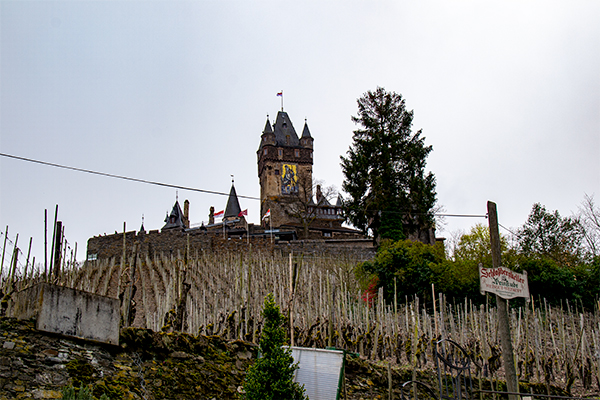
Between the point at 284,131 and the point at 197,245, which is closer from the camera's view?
the point at 197,245

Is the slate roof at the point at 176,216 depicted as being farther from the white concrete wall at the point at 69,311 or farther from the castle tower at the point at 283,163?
the white concrete wall at the point at 69,311

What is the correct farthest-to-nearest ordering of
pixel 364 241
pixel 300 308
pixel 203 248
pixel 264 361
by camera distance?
1. pixel 364 241
2. pixel 203 248
3. pixel 300 308
4. pixel 264 361

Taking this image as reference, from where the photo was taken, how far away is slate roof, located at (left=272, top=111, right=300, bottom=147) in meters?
55.3

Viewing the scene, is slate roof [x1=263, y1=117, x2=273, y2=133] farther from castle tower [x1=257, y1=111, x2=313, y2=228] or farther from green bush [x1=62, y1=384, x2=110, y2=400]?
green bush [x1=62, y1=384, x2=110, y2=400]

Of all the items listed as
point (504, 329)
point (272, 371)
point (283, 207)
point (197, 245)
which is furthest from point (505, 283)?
point (283, 207)

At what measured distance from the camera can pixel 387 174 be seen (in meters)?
27.2

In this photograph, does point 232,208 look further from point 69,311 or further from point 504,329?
point 69,311

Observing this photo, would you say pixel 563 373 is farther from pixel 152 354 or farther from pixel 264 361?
pixel 152 354

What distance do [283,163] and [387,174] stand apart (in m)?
27.6

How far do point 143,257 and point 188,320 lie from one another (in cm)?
2005

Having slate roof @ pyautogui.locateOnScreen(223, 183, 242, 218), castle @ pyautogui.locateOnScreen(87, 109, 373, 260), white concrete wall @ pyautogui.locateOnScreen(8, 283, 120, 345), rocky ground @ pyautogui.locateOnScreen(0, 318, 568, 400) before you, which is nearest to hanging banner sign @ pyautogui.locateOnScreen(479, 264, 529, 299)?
rocky ground @ pyautogui.locateOnScreen(0, 318, 568, 400)

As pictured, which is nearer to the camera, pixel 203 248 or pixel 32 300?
pixel 32 300

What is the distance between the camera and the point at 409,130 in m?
29.1

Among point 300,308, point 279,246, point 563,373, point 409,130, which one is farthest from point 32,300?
point 409,130
